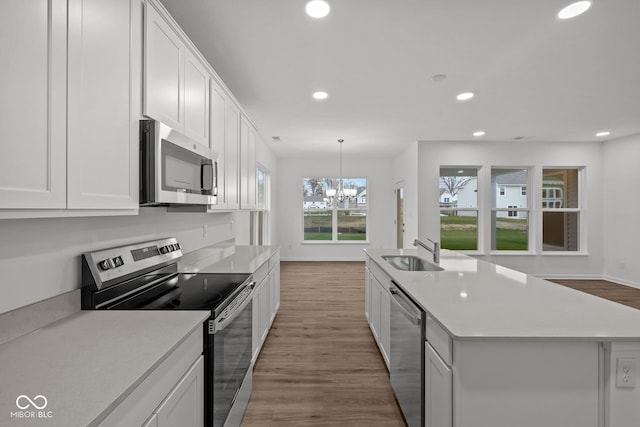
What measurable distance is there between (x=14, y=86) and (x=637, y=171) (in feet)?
26.0

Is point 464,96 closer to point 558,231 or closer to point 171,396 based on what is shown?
point 171,396

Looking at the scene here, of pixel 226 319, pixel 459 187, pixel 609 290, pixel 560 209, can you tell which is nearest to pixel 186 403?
pixel 226 319

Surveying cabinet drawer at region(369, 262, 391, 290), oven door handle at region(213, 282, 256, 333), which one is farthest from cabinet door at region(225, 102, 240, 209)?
cabinet drawer at region(369, 262, 391, 290)

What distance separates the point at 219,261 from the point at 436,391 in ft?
6.38

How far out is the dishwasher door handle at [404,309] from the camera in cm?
153

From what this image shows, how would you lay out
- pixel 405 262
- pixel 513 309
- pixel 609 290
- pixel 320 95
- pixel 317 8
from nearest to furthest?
pixel 513 309, pixel 317 8, pixel 405 262, pixel 320 95, pixel 609 290

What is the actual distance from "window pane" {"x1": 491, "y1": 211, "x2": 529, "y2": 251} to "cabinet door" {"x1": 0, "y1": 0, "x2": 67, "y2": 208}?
6.71 m

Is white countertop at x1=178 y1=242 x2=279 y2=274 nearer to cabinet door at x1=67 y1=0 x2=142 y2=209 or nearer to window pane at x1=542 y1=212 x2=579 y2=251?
cabinet door at x1=67 y1=0 x2=142 y2=209

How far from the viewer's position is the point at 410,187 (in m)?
6.20

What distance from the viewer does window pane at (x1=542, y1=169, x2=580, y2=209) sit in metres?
6.11

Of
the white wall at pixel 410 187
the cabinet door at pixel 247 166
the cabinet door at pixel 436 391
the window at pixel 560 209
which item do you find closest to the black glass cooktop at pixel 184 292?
the cabinet door at pixel 436 391

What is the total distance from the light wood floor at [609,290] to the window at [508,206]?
3.43ft

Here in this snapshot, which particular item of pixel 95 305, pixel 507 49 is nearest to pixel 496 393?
pixel 95 305

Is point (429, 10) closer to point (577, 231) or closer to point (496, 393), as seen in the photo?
point (496, 393)
